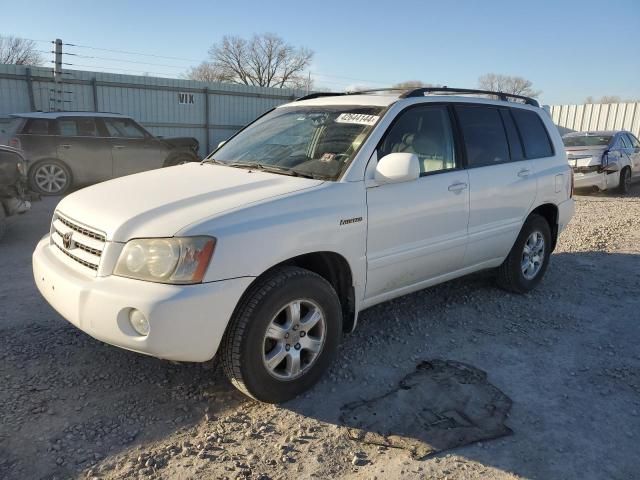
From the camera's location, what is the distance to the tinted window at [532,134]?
4.89 m

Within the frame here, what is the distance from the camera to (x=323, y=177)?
3.36 meters

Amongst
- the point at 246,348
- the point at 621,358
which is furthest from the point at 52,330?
the point at 621,358

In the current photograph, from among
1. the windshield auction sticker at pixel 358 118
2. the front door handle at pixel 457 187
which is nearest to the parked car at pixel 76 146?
the windshield auction sticker at pixel 358 118

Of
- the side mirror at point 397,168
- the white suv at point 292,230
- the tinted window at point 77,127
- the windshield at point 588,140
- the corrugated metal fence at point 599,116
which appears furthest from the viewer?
the corrugated metal fence at point 599,116

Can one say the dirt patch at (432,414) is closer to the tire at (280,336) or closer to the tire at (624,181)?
the tire at (280,336)

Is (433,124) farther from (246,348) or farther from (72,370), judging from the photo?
(72,370)

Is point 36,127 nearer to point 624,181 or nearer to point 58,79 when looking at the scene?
point 58,79

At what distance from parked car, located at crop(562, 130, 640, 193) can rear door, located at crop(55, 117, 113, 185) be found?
31.2 ft

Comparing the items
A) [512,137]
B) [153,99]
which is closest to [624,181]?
[512,137]

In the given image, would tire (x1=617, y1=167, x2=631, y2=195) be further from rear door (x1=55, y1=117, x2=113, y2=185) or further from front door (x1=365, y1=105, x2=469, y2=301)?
rear door (x1=55, y1=117, x2=113, y2=185)

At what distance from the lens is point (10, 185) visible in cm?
644

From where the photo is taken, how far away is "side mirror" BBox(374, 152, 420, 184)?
3.29 m

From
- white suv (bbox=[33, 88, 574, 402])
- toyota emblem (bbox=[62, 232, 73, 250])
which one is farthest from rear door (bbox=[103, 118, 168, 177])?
toyota emblem (bbox=[62, 232, 73, 250])

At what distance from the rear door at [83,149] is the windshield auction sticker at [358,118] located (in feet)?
27.4
